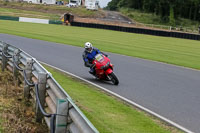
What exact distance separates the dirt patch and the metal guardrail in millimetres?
226

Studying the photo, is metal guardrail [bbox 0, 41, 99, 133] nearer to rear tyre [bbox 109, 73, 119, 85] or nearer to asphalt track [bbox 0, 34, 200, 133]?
asphalt track [bbox 0, 34, 200, 133]

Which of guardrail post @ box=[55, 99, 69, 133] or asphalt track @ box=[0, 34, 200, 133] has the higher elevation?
guardrail post @ box=[55, 99, 69, 133]

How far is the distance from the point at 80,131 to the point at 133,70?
38.7 ft

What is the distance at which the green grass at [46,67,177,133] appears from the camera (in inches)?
293

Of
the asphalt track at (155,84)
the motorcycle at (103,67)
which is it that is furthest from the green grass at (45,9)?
the motorcycle at (103,67)

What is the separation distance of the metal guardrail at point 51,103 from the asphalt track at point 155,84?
10.3 feet

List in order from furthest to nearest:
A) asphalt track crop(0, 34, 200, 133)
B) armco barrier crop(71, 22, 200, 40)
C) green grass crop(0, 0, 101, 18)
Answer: green grass crop(0, 0, 101, 18) < armco barrier crop(71, 22, 200, 40) < asphalt track crop(0, 34, 200, 133)

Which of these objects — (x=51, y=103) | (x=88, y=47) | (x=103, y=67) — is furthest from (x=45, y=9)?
(x=51, y=103)

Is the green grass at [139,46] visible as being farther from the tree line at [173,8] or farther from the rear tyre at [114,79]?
the tree line at [173,8]

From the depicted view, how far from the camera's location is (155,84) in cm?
1291

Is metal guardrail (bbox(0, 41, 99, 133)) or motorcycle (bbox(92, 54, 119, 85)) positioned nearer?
metal guardrail (bbox(0, 41, 99, 133))

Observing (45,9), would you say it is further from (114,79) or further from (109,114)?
(109,114)

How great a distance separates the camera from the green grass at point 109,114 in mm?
7453

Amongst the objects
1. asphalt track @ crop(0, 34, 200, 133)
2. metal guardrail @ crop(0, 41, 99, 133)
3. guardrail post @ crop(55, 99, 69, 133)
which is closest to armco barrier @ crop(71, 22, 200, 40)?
asphalt track @ crop(0, 34, 200, 133)
